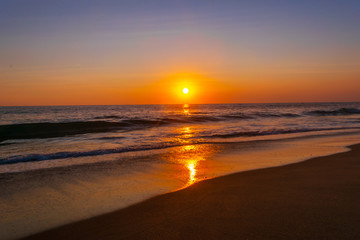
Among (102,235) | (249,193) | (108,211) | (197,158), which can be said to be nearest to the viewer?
(102,235)

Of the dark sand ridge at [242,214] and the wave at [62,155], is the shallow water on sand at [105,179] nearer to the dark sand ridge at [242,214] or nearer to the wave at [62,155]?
the dark sand ridge at [242,214]

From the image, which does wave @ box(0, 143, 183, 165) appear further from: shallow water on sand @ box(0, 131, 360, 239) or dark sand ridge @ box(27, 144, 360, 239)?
dark sand ridge @ box(27, 144, 360, 239)

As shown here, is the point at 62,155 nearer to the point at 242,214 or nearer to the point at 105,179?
the point at 105,179

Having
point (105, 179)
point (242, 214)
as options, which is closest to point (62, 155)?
point (105, 179)

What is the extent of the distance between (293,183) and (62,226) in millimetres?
4589

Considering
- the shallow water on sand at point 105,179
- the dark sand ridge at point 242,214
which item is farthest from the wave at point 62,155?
the dark sand ridge at point 242,214

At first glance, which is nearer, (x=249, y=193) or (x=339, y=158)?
(x=249, y=193)

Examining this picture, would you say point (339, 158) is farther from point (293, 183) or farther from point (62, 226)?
point (62, 226)

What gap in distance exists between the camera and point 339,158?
9078 mm

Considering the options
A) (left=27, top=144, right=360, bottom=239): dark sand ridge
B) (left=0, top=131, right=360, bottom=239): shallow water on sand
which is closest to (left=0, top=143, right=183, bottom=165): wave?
(left=0, top=131, right=360, bottom=239): shallow water on sand

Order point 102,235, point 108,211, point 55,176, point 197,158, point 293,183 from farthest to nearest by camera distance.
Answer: point 197,158 → point 55,176 → point 293,183 → point 108,211 → point 102,235

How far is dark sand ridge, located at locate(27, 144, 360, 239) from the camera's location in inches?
148

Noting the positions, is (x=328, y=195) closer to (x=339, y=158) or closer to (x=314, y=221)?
(x=314, y=221)

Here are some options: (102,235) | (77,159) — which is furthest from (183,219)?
(77,159)
